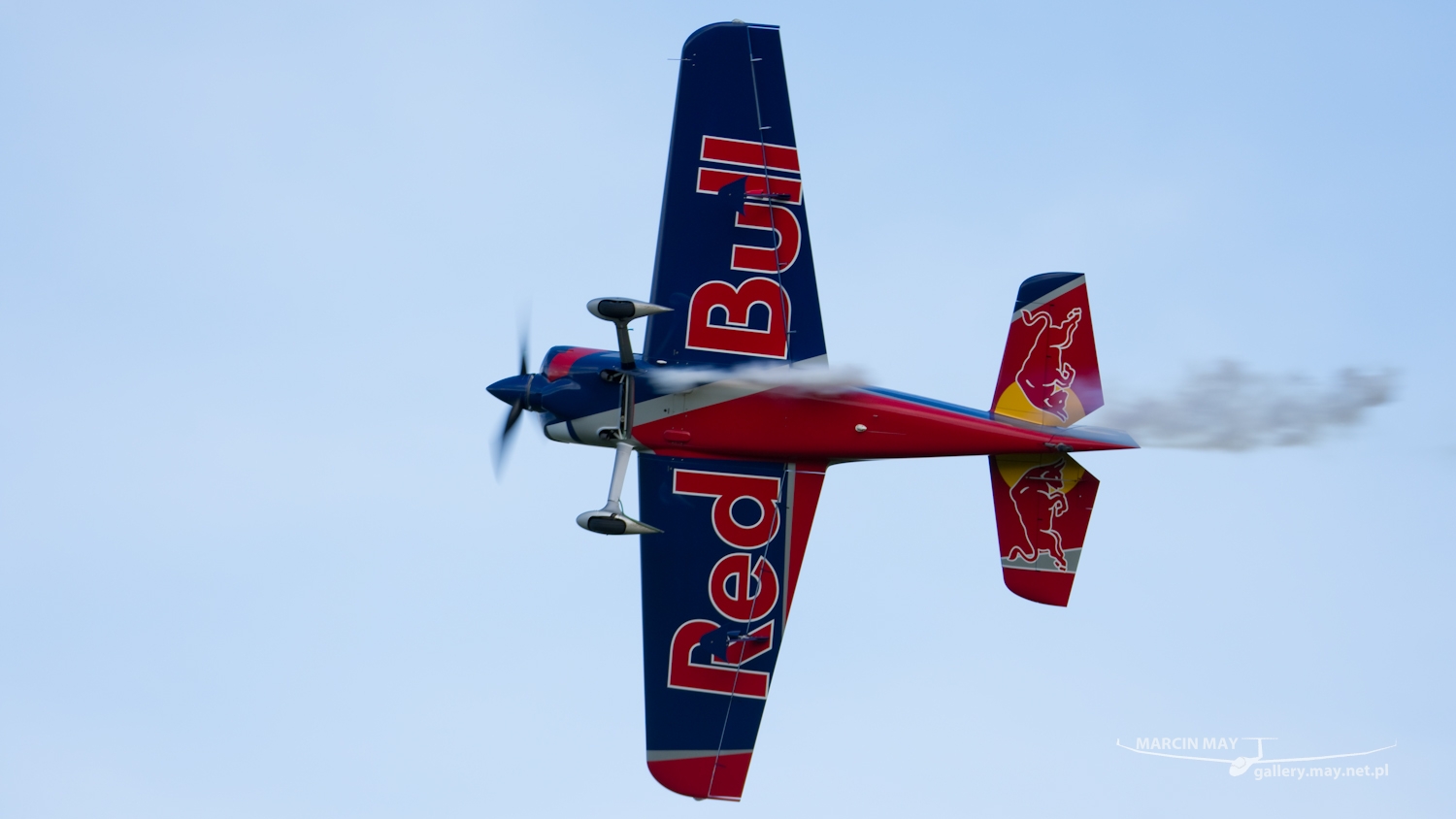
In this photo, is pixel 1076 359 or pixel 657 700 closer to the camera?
pixel 1076 359

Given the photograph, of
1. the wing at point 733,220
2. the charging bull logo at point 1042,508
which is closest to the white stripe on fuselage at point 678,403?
the wing at point 733,220

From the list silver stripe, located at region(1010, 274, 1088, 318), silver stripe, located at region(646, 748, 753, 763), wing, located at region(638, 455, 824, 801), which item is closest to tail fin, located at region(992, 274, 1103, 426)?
silver stripe, located at region(1010, 274, 1088, 318)

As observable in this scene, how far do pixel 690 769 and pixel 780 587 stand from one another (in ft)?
7.74

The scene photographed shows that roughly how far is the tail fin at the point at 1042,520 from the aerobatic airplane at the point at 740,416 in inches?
0.8

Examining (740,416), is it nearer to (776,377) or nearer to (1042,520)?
(776,377)

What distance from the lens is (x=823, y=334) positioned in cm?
1656

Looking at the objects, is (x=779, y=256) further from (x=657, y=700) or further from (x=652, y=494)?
(x=657, y=700)

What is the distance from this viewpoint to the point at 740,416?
16438mm

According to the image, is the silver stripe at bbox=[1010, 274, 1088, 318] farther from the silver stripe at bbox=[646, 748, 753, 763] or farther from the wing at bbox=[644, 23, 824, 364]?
the silver stripe at bbox=[646, 748, 753, 763]

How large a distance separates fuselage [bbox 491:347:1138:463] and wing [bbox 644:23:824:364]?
0.46 m

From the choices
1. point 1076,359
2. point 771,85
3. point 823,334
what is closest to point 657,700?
point 823,334

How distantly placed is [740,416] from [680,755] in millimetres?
3996

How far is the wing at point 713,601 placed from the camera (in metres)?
16.7

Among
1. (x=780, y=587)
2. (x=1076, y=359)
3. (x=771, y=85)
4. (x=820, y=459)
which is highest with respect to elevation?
(x=771, y=85)
